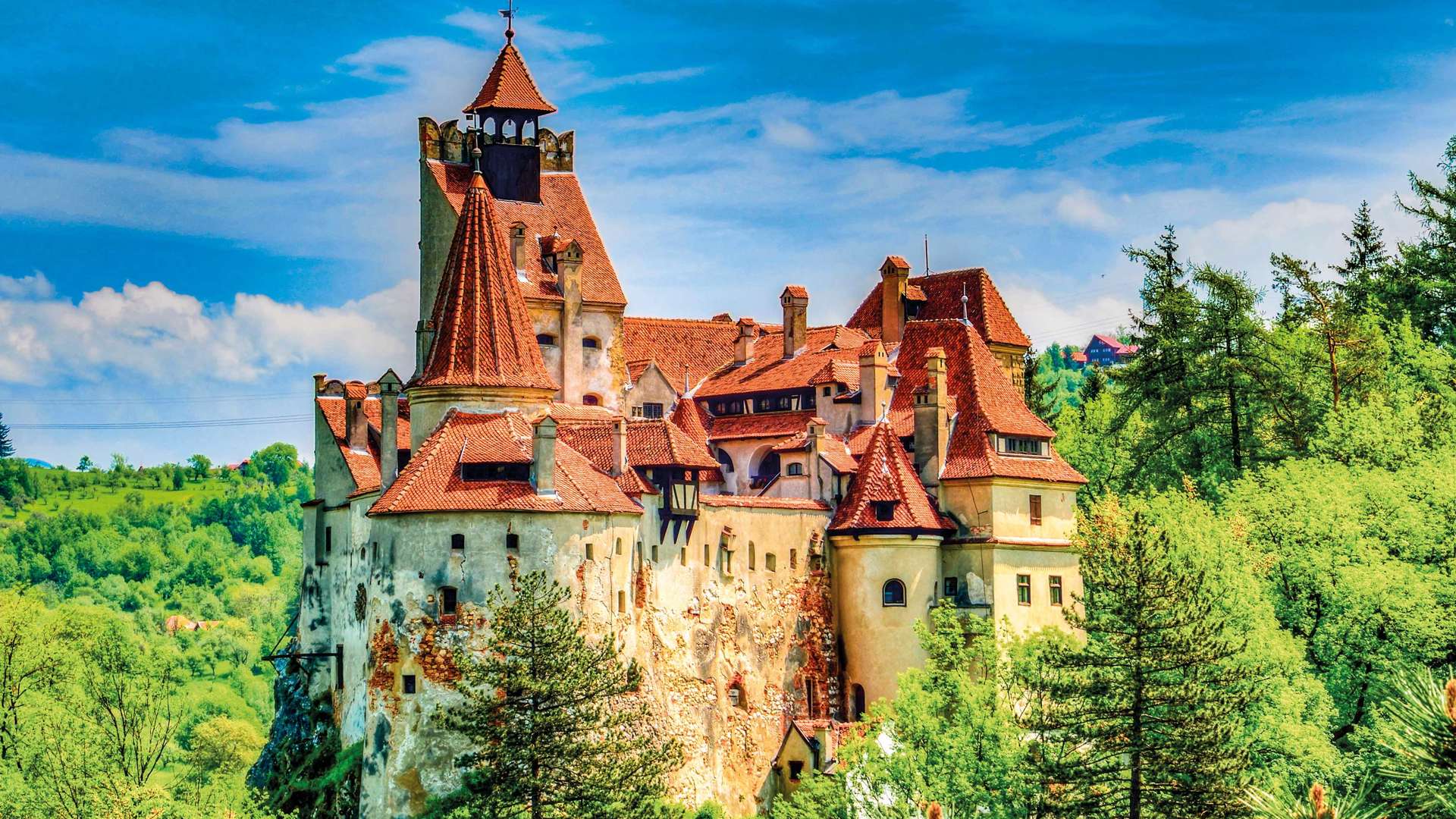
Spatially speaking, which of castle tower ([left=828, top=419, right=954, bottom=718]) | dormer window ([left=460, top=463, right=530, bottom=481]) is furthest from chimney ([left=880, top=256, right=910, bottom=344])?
dormer window ([left=460, top=463, right=530, bottom=481])

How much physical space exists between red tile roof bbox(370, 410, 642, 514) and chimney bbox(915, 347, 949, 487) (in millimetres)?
13811

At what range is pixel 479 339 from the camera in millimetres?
68438

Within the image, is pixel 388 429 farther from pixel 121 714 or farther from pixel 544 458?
pixel 121 714

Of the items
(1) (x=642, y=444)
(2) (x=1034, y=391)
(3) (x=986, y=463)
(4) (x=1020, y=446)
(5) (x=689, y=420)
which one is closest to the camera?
(1) (x=642, y=444)

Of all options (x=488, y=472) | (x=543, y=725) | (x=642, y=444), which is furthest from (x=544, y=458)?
(x=543, y=725)

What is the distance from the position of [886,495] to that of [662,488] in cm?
943

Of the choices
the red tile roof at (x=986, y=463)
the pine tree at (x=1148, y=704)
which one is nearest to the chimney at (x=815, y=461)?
the red tile roof at (x=986, y=463)

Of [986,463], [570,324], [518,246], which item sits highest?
[518,246]

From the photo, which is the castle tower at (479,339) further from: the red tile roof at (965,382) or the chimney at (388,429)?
the red tile roof at (965,382)

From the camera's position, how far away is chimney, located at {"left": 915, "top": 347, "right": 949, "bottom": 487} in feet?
247

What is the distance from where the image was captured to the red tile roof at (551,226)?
80500 millimetres

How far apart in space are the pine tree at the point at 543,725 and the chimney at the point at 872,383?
64.3ft

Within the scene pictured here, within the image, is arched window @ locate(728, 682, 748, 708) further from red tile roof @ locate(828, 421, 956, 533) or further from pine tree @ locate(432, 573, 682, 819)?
pine tree @ locate(432, 573, 682, 819)

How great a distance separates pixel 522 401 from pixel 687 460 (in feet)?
20.2
